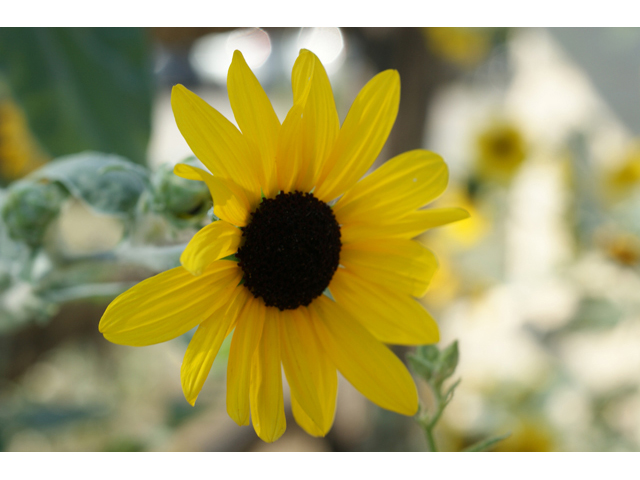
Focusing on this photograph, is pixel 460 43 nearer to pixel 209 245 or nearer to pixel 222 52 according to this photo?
pixel 222 52

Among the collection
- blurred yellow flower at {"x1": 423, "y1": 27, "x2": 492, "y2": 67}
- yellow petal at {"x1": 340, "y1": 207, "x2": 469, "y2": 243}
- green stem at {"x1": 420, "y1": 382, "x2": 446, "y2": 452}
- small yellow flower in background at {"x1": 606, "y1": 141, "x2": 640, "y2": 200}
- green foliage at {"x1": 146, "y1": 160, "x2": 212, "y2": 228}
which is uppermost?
blurred yellow flower at {"x1": 423, "y1": 27, "x2": 492, "y2": 67}

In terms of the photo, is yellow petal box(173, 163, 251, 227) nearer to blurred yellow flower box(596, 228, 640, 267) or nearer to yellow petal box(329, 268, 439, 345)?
yellow petal box(329, 268, 439, 345)

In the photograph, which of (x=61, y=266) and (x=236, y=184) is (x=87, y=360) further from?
(x=236, y=184)

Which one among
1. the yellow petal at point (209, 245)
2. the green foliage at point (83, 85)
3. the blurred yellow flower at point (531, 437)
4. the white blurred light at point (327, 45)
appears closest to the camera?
the yellow petal at point (209, 245)

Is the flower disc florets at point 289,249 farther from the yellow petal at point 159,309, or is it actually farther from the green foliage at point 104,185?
the green foliage at point 104,185

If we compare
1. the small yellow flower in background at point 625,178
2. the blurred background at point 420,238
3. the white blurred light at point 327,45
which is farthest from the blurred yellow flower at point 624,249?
the white blurred light at point 327,45

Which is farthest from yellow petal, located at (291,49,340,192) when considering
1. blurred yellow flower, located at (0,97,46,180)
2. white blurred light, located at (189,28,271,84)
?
white blurred light, located at (189,28,271,84)
